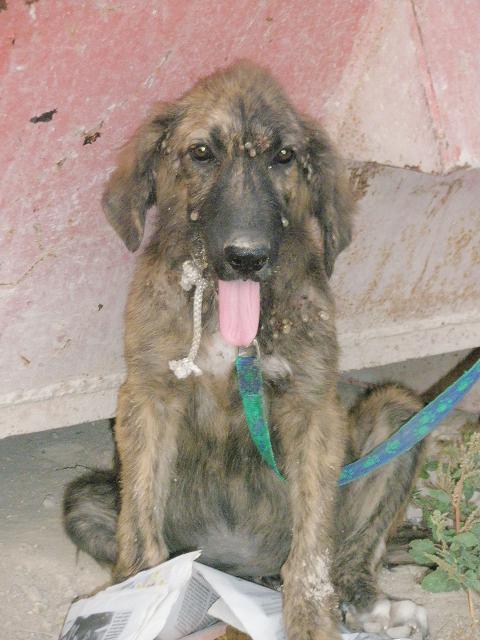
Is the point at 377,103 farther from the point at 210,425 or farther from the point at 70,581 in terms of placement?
the point at 70,581

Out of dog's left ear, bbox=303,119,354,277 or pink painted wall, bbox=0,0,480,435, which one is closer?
pink painted wall, bbox=0,0,480,435

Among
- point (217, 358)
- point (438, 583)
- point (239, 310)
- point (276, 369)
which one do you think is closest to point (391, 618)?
point (438, 583)

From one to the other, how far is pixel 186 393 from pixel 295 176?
0.87m

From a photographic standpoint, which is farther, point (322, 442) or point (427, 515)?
point (427, 515)

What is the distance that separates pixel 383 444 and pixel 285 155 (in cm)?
112

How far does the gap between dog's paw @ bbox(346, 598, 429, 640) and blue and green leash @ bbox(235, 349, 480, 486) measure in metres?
0.49

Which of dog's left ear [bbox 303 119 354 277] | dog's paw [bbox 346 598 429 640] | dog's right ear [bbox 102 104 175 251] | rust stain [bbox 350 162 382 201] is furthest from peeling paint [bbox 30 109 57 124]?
dog's paw [bbox 346 598 429 640]

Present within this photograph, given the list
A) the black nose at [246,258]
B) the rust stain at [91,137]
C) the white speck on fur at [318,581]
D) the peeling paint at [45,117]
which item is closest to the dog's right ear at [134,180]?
the rust stain at [91,137]

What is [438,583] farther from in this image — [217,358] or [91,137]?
[91,137]

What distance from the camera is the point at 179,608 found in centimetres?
313

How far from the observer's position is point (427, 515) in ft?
13.4

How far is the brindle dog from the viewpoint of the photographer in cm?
319

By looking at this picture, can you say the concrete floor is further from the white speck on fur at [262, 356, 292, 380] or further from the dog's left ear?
the dog's left ear

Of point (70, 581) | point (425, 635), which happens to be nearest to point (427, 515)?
point (425, 635)
